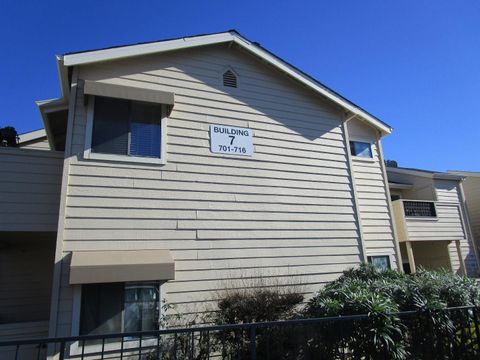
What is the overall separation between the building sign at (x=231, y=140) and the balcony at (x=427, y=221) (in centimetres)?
747

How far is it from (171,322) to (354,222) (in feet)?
17.0

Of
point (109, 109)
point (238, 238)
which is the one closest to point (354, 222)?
point (238, 238)

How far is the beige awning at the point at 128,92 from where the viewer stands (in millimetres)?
6797

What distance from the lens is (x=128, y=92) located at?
23.3ft

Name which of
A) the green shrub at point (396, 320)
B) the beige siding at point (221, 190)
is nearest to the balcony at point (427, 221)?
the beige siding at point (221, 190)

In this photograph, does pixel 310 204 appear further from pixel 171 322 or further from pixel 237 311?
pixel 171 322

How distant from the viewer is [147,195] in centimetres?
695

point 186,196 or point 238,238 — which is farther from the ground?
point 186,196

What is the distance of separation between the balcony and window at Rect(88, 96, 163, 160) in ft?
31.6

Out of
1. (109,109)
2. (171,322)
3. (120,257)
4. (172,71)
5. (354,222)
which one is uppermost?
(172,71)

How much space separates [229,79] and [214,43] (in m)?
0.91

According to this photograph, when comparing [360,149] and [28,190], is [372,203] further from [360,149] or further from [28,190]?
[28,190]

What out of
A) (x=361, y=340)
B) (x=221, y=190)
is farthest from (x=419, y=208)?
(x=361, y=340)

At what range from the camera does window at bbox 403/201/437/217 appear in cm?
1346
